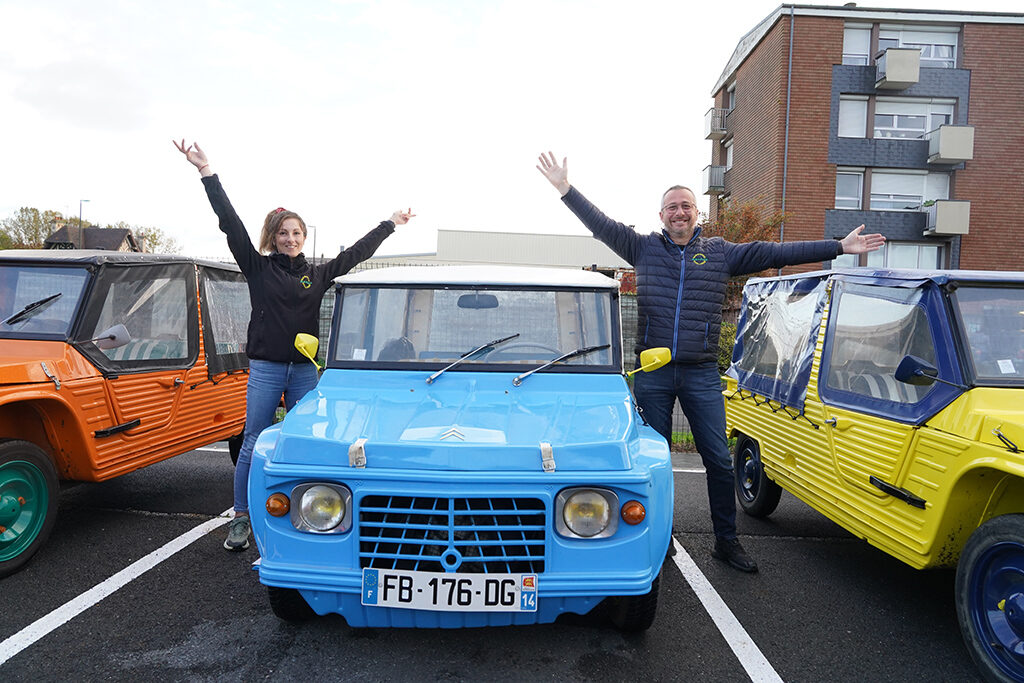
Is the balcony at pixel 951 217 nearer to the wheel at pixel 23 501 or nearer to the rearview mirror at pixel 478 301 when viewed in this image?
the rearview mirror at pixel 478 301

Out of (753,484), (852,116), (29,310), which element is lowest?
(753,484)

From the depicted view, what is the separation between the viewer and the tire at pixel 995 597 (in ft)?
9.36

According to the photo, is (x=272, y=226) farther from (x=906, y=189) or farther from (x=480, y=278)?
(x=906, y=189)

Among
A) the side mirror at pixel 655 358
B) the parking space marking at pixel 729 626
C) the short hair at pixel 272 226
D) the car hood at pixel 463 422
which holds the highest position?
the short hair at pixel 272 226

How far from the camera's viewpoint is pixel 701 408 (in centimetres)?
436

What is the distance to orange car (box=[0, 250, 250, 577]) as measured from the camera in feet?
13.7

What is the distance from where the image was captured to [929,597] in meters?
4.13

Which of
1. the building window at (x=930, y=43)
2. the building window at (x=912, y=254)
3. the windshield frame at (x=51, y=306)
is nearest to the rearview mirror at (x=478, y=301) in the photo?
the windshield frame at (x=51, y=306)

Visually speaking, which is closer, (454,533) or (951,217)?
(454,533)

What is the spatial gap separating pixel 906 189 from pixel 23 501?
26.6 metres

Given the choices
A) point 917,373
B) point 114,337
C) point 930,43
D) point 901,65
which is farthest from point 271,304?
point 930,43

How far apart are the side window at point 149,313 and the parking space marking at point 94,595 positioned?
51.2 inches

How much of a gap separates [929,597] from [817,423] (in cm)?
119

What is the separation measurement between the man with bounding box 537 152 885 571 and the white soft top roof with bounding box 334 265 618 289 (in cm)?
50
